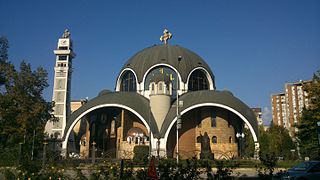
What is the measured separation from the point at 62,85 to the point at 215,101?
105ft

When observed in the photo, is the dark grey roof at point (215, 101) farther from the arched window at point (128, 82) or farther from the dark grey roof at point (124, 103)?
the arched window at point (128, 82)

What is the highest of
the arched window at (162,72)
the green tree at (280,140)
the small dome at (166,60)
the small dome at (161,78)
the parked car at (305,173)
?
the small dome at (166,60)

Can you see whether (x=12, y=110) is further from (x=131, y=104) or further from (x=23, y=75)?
(x=131, y=104)

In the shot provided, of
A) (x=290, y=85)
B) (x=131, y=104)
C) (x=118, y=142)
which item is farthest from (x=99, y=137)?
(x=290, y=85)

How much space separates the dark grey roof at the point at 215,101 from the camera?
3338cm

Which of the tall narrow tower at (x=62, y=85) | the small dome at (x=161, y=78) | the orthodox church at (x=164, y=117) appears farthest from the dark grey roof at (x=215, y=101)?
the tall narrow tower at (x=62, y=85)

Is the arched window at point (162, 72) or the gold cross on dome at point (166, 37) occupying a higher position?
the gold cross on dome at point (166, 37)

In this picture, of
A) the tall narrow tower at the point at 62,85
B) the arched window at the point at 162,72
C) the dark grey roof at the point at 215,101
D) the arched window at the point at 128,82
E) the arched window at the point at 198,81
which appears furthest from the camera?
the tall narrow tower at the point at 62,85

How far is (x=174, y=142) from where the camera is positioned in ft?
114

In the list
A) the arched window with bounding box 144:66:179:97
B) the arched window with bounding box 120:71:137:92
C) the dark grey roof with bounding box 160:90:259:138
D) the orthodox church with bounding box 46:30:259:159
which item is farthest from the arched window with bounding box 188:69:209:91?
the arched window with bounding box 120:71:137:92

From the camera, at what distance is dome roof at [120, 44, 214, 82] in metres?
40.6

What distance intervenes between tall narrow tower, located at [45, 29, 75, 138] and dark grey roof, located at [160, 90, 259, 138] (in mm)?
25626

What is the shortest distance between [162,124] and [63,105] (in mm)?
26952

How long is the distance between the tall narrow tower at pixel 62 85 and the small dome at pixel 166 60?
54.1ft
